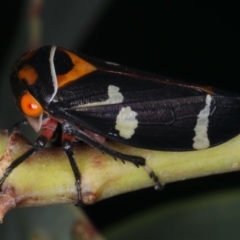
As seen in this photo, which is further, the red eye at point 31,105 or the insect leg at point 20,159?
the red eye at point 31,105

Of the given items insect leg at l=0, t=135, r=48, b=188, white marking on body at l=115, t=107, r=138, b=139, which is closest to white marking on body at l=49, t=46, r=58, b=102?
white marking on body at l=115, t=107, r=138, b=139

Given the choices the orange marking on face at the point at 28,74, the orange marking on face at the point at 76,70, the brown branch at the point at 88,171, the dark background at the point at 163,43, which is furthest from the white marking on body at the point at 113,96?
the dark background at the point at 163,43

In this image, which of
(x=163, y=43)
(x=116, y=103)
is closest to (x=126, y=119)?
(x=116, y=103)

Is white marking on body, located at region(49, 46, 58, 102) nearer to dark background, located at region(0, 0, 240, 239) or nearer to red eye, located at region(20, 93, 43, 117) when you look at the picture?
red eye, located at region(20, 93, 43, 117)

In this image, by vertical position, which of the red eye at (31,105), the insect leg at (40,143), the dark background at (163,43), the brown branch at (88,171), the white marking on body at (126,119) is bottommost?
the brown branch at (88,171)

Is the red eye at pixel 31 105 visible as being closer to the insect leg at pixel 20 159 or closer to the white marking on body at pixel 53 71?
the white marking on body at pixel 53 71

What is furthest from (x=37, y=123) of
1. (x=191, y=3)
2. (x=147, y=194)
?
(x=191, y=3)

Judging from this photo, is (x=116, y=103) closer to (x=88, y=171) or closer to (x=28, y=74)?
(x=28, y=74)
